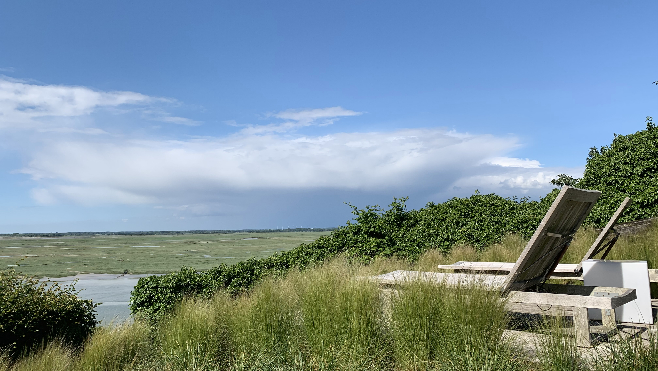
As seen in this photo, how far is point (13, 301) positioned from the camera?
5.60m

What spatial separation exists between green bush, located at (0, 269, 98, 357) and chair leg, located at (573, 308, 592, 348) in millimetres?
5454

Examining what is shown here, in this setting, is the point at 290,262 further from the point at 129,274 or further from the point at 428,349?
the point at 129,274

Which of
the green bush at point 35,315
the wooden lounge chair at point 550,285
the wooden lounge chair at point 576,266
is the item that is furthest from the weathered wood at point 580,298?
the green bush at point 35,315

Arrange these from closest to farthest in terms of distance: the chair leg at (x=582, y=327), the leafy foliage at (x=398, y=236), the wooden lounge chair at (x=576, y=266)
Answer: the chair leg at (x=582, y=327) < the wooden lounge chair at (x=576, y=266) < the leafy foliage at (x=398, y=236)

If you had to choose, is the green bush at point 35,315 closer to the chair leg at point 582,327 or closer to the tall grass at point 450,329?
the tall grass at point 450,329

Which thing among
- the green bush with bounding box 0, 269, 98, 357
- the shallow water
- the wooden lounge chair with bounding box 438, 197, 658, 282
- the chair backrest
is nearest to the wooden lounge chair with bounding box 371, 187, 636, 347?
the chair backrest

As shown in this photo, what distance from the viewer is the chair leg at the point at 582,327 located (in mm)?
2891

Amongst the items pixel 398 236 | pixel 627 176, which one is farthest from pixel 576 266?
pixel 627 176

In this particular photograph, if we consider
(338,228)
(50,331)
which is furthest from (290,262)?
(50,331)

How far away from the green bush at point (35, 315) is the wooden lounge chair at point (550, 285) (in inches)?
190

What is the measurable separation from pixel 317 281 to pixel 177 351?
1367mm

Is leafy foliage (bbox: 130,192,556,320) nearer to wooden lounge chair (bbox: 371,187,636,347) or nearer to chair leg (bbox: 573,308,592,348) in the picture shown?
wooden lounge chair (bbox: 371,187,636,347)

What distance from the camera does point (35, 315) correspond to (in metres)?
5.71

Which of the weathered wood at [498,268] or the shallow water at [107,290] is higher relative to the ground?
the weathered wood at [498,268]
